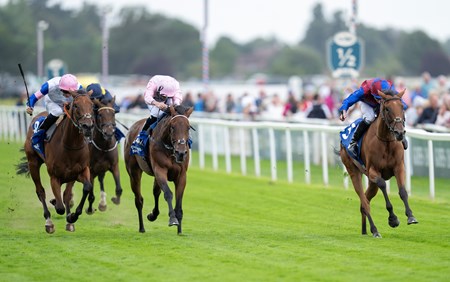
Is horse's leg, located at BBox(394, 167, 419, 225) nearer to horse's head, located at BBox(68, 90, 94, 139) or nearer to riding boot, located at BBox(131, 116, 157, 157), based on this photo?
riding boot, located at BBox(131, 116, 157, 157)

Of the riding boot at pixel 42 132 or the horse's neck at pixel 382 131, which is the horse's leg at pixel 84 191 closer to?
the riding boot at pixel 42 132

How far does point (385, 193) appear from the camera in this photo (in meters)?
10.7

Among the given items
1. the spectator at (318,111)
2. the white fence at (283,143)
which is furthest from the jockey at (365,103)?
the spectator at (318,111)

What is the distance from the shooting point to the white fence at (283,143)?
14.6m

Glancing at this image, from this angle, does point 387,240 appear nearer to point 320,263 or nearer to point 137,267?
point 320,263

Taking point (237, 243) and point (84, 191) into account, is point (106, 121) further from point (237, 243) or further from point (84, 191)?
point (237, 243)

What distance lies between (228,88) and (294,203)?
3171 cm

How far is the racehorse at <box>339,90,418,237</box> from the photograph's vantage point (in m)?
10.6

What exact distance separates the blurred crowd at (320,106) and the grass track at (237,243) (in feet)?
6.41

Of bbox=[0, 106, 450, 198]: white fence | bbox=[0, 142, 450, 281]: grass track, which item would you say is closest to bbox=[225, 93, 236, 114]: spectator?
bbox=[0, 106, 450, 198]: white fence

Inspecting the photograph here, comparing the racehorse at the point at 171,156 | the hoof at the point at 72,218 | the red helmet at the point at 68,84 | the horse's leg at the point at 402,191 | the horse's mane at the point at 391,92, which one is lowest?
the hoof at the point at 72,218

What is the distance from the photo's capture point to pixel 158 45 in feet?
321

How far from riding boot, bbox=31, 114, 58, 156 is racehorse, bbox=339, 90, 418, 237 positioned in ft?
11.5

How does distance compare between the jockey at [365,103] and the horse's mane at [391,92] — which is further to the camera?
the jockey at [365,103]
